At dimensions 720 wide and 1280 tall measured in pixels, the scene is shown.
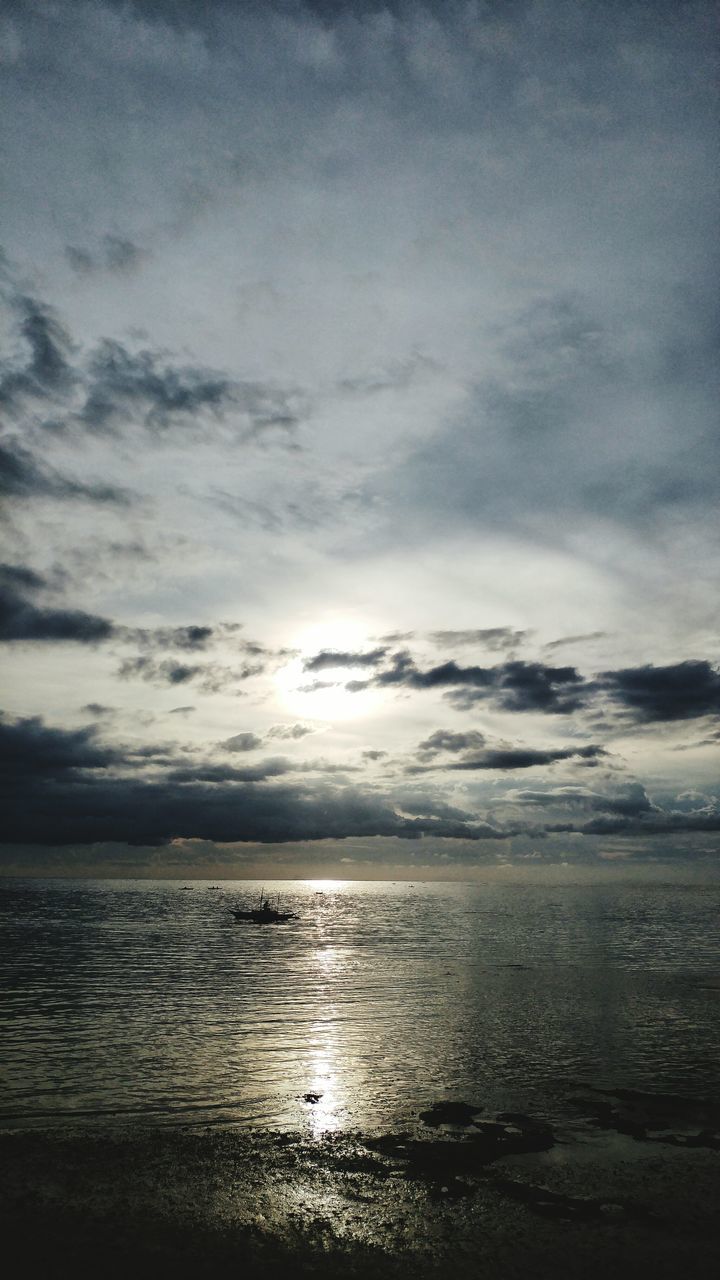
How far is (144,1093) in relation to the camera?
29.9 m

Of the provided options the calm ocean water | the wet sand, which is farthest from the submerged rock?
the calm ocean water

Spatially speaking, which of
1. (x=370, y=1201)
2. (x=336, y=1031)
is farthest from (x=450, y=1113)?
(x=336, y=1031)

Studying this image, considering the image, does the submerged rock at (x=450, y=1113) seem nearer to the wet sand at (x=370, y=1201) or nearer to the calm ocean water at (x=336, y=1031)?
the wet sand at (x=370, y=1201)

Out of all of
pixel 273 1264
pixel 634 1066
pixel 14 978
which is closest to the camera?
pixel 273 1264

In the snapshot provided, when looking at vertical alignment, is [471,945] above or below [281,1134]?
below

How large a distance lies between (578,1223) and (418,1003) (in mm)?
36828

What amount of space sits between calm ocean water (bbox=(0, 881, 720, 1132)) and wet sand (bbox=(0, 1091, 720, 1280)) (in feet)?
10.4

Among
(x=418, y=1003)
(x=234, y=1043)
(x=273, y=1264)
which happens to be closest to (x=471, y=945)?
(x=418, y=1003)

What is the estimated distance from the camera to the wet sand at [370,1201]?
55.4 ft

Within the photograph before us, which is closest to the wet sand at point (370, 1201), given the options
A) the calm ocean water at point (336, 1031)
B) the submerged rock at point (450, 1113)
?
the submerged rock at point (450, 1113)

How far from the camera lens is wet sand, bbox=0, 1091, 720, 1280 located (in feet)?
55.4

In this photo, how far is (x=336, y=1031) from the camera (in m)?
43.4

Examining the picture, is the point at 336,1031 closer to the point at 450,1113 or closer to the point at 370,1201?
the point at 450,1113

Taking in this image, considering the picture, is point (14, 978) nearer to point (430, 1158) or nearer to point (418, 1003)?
point (418, 1003)
